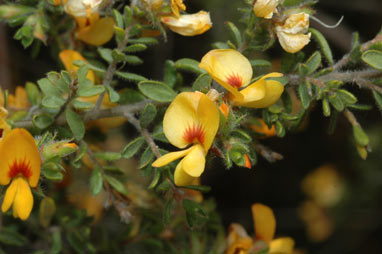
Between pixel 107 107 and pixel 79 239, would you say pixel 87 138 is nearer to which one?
pixel 107 107

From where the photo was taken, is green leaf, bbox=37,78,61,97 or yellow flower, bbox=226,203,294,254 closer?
green leaf, bbox=37,78,61,97

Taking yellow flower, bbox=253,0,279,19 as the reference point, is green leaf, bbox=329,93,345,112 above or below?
below

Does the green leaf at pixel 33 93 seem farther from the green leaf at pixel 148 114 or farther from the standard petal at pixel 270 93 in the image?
the standard petal at pixel 270 93

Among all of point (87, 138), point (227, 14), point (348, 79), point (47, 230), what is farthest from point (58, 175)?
point (227, 14)

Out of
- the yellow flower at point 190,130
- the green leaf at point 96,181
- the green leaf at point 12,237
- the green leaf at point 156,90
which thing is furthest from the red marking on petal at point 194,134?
the green leaf at point 12,237

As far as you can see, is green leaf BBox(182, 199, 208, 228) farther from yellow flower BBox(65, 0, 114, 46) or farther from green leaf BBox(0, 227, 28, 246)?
green leaf BBox(0, 227, 28, 246)

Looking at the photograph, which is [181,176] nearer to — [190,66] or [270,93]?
[270,93]

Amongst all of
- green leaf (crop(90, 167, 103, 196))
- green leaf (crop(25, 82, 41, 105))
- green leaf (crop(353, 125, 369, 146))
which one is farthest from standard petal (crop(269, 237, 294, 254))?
green leaf (crop(25, 82, 41, 105))
